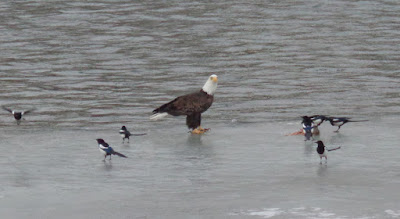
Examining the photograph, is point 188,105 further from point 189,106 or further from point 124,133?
point 124,133

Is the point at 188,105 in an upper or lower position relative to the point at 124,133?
upper

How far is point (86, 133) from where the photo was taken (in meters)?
14.8

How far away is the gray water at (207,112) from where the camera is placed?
33.9 ft

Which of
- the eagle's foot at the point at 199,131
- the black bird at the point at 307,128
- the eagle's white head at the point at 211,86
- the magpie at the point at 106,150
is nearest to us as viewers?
the magpie at the point at 106,150

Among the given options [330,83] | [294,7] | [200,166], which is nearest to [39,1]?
[294,7]

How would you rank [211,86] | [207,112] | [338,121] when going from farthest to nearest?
1. [207,112]
2. [211,86]
3. [338,121]

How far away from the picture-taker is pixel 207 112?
17.2 m

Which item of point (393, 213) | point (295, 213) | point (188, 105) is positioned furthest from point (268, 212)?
point (188, 105)

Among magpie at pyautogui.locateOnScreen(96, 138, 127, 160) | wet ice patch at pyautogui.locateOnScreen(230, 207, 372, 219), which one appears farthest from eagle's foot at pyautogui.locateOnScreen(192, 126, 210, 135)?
wet ice patch at pyautogui.locateOnScreen(230, 207, 372, 219)

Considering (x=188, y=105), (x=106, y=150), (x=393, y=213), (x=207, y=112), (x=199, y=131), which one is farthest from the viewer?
(x=207, y=112)

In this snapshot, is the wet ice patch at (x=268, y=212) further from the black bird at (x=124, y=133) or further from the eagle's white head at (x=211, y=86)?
the eagle's white head at (x=211, y=86)

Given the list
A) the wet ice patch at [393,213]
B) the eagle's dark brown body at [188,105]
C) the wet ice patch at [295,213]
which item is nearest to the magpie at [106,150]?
the eagle's dark brown body at [188,105]

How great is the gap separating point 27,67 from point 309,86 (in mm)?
6909

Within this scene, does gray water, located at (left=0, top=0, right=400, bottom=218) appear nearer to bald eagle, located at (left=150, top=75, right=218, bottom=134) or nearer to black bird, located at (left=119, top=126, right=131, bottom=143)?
black bird, located at (left=119, top=126, right=131, bottom=143)
